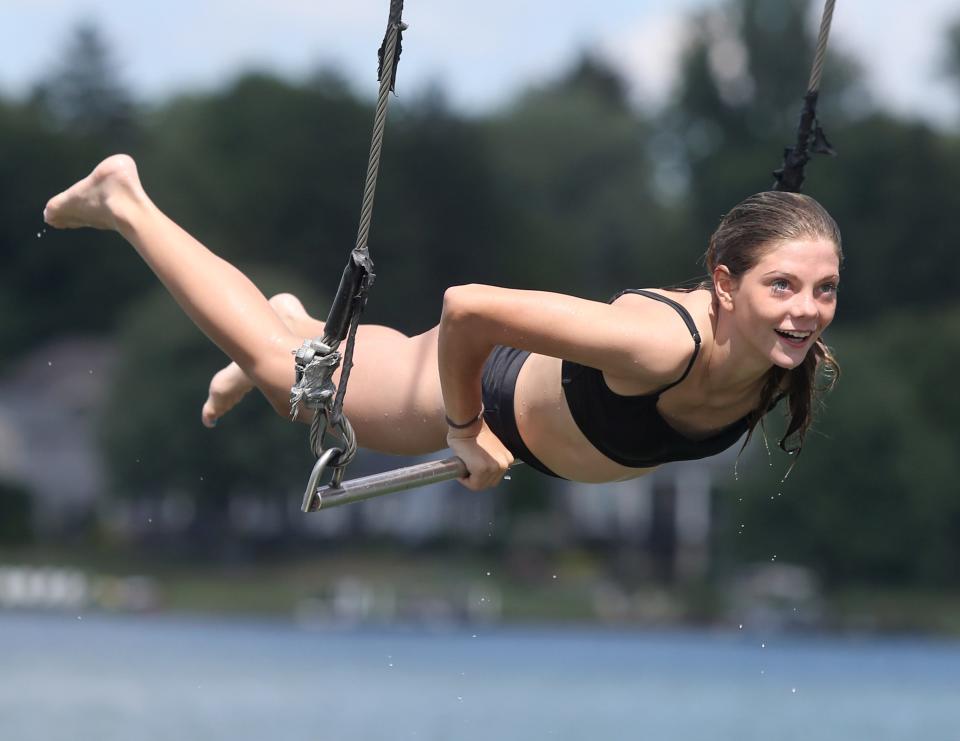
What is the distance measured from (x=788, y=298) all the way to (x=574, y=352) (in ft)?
2.48

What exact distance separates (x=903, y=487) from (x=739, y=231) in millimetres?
46453

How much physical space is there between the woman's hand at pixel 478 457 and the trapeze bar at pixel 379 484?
9cm

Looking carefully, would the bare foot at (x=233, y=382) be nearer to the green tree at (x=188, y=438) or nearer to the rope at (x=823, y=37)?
the rope at (x=823, y=37)

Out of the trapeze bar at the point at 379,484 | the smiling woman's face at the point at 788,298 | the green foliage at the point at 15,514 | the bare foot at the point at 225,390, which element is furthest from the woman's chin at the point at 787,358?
the green foliage at the point at 15,514

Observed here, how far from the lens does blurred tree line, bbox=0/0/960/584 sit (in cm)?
5234

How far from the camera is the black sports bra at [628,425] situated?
22.3ft

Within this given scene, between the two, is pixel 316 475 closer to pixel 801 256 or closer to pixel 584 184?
pixel 801 256

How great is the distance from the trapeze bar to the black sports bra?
0.52 m

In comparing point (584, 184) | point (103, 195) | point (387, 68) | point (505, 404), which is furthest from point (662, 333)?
point (584, 184)

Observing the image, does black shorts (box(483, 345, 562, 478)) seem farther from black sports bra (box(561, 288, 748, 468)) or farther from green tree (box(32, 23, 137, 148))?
green tree (box(32, 23, 137, 148))

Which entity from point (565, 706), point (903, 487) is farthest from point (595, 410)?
point (903, 487)

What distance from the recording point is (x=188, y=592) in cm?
5394

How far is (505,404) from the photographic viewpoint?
727cm

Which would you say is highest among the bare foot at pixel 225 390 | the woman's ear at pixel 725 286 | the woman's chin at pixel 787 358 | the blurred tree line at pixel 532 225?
the blurred tree line at pixel 532 225
